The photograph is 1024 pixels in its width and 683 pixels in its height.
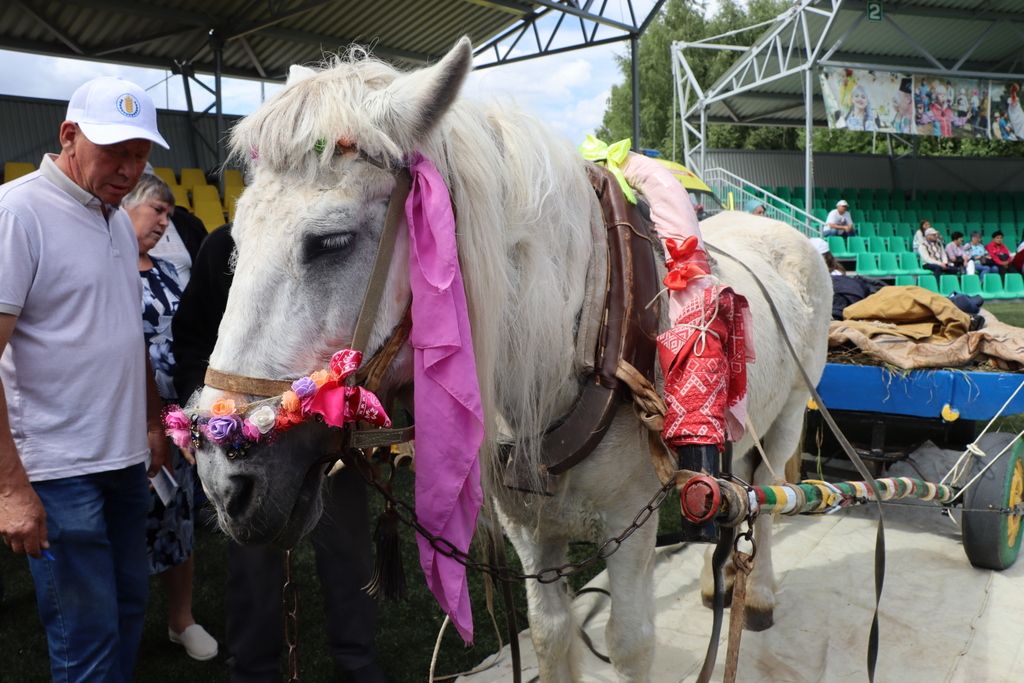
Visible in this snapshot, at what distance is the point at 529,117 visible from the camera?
1874 millimetres

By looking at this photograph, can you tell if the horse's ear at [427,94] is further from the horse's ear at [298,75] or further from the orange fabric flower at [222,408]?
the orange fabric flower at [222,408]

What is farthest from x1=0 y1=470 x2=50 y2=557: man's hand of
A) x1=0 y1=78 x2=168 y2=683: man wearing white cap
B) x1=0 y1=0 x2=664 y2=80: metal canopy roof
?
x1=0 y1=0 x2=664 y2=80: metal canopy roof

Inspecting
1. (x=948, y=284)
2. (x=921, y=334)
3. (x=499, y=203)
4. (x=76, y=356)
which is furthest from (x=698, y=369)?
(x=948, y=284)

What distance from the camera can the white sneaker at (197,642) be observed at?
10.5 feet

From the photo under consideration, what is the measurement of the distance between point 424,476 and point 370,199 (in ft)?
1.86

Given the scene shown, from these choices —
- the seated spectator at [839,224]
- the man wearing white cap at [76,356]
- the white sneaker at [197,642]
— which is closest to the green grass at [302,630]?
the white sneaker at [197,642]

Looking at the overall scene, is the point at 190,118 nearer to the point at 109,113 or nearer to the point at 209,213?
the point at 209,213

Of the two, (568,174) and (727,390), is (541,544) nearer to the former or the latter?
(727,390)

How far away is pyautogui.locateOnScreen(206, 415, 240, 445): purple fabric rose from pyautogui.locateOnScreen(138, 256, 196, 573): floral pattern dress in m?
1.82

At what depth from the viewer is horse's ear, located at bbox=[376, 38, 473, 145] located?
4.60ft

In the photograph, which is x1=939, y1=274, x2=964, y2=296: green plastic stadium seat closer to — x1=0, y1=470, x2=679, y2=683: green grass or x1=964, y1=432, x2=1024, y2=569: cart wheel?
x1=964, y1=432, x2=1024, y2=569: cart wheel

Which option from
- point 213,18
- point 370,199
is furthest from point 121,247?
point 213,18

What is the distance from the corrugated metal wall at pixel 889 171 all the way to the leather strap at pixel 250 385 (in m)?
21.7

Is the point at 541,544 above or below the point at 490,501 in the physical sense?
below
